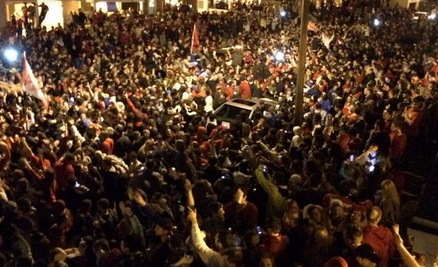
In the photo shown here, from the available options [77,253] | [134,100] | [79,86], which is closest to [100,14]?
[79,86]

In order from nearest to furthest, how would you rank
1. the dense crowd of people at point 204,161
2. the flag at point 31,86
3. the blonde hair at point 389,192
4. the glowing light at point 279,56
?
the dense crowd of people at point 204,161 → the blonde hair at point 389,192 → the flag at point 31,86 → the glowing light at point 279,56

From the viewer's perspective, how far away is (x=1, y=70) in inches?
623

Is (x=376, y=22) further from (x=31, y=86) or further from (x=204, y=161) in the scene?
(x=204, y=161)

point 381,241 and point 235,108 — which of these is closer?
point 381,241

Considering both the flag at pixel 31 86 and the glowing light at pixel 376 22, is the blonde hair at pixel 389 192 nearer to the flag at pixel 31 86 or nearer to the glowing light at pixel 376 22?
A: the flag at pixel 31 86

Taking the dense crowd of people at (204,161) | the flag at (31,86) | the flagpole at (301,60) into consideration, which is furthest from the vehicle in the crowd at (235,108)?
the flag at (31,86)

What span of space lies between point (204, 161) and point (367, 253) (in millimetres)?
3794

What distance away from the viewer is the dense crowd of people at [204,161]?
5801 millimetres

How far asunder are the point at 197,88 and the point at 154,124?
4285 mm

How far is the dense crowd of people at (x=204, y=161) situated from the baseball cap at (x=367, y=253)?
0.06ft

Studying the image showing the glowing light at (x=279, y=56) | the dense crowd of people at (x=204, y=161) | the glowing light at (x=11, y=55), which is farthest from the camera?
the glowing light at (x=279, y=56)

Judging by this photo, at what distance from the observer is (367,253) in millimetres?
5309

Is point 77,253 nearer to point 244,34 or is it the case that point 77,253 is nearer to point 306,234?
point 306,234

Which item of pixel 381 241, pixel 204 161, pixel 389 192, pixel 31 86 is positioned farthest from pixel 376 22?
pixel 381 241
